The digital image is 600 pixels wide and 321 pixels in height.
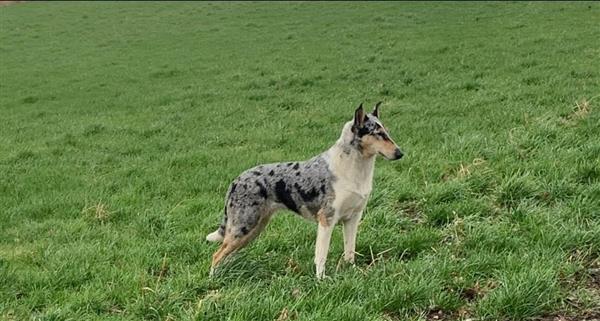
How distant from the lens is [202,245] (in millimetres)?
7133

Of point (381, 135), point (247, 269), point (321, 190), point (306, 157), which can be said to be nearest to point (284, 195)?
point (321, 190)

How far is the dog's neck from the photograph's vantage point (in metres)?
5.85

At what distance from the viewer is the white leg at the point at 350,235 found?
6.11m

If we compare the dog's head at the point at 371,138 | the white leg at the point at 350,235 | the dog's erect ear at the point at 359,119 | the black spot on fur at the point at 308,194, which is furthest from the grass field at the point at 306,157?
the dog's erect ear at the point at 359,119

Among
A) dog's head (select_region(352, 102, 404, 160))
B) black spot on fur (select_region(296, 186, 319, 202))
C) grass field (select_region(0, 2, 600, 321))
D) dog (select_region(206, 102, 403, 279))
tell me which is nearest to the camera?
grass field (select_region(0, 2, 600, 321))

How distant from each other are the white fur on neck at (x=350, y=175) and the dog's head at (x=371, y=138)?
0.07 m

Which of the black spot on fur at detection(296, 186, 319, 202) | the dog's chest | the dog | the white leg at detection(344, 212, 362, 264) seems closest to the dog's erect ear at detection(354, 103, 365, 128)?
the dog

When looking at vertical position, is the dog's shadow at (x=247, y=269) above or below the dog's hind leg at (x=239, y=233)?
below

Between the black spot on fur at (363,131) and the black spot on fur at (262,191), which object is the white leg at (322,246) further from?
the black spot on fur at (363,131)

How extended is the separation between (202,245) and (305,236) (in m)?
1.14

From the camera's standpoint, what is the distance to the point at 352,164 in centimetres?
586

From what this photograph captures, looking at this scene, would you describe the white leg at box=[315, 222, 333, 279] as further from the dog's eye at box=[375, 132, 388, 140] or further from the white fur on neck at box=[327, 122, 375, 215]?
the dog's eye at box=[375, 132, 388, 140]

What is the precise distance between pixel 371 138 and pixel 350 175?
39 cm

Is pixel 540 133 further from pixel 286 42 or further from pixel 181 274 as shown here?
pixel 286 42
